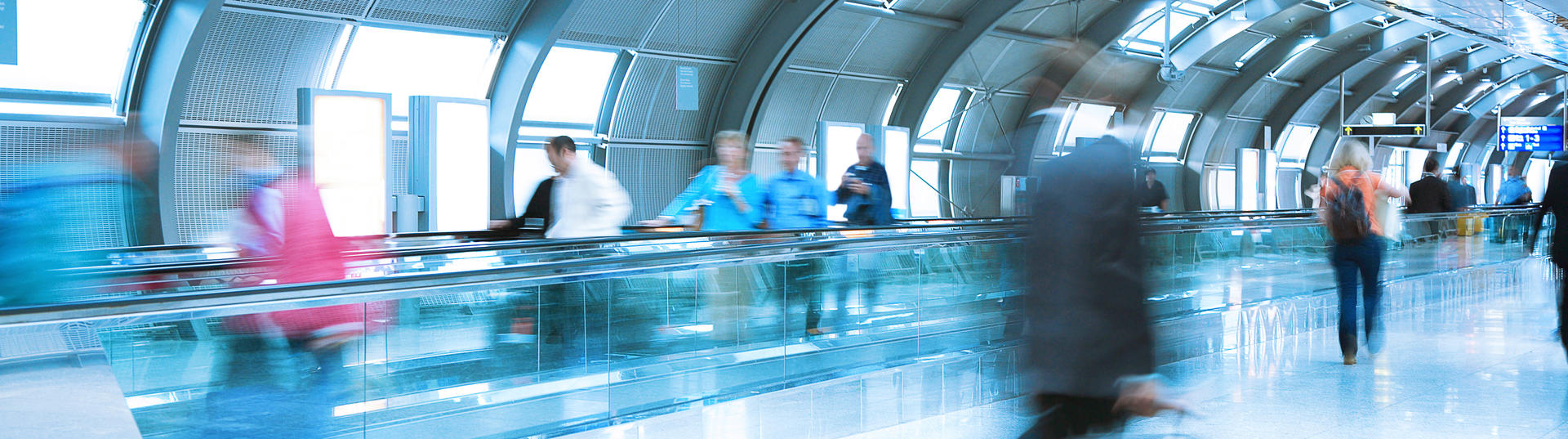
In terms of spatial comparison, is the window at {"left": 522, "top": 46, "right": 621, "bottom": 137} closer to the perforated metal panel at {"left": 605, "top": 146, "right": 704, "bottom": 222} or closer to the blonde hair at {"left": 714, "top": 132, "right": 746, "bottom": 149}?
the perforated metal panel at {"left": 605, "top": 146, "right": 704, "bottom": 222}

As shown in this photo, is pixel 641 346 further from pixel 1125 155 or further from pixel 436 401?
pixel 1125 155

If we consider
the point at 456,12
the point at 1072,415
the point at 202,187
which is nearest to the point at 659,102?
the point at 456,12

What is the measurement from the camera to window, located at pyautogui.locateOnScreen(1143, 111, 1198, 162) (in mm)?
40375

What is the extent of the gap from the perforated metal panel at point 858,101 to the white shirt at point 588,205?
20246 millimetres

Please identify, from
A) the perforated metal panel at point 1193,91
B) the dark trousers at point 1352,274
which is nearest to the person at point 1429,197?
the dark trousers at point 1352,274

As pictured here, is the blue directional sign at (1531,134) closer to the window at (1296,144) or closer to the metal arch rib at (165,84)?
the window at (1296,144)

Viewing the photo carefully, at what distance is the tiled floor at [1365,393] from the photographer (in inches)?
245

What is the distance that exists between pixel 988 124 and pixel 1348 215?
25591 millimetres

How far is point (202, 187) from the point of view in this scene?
1853 centimetres

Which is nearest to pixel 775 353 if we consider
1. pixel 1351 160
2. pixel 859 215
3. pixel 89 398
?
pixel 859 215

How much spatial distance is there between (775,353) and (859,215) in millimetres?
3022

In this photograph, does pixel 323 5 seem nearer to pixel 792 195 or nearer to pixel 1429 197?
pixel 792 195

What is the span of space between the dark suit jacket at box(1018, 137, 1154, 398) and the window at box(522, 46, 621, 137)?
788 inches

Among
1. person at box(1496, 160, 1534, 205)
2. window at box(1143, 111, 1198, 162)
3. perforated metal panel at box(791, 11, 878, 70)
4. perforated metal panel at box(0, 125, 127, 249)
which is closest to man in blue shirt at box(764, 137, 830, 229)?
perforated metal panel at box(0, 125, 127, 249)
